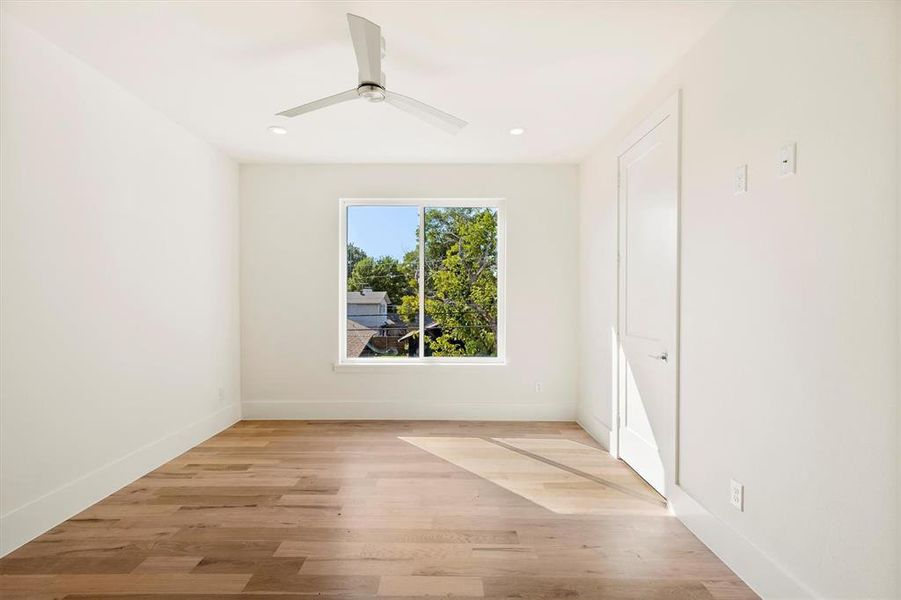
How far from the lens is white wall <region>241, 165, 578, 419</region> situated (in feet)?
14.5

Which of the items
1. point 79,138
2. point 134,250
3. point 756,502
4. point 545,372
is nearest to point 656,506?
point 756,502

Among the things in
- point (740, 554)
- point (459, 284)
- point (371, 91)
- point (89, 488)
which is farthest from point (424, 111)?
point (89, 488)

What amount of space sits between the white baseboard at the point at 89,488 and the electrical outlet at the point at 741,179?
366 centimetres

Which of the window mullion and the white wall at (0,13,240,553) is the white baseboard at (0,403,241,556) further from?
the window mullion

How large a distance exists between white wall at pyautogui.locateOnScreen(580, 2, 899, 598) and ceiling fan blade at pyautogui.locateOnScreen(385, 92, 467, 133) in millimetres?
1277

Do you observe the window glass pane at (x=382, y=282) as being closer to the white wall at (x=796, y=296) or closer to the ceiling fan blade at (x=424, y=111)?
the ceiling fan blade at (x=424, y=111)

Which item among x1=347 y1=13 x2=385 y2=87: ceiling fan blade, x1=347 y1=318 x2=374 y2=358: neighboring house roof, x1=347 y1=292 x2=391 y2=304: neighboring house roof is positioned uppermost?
x1=347 y1=13 x2=385 y2=87: ceiling fan blade

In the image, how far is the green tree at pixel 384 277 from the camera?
4555 mm

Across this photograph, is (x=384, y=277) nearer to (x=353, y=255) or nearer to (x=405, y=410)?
(x=353, y=255)

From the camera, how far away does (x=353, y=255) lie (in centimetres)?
456

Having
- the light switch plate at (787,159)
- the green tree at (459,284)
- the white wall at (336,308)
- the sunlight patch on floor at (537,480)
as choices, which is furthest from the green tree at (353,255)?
the light switch plate at (787,159)

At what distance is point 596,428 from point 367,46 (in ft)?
10.8

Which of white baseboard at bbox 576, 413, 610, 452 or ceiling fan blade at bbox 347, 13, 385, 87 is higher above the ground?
ceiling fan blade at bbox 347, 13, 385, 87

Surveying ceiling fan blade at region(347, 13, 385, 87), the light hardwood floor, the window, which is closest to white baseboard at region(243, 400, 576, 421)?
the window
